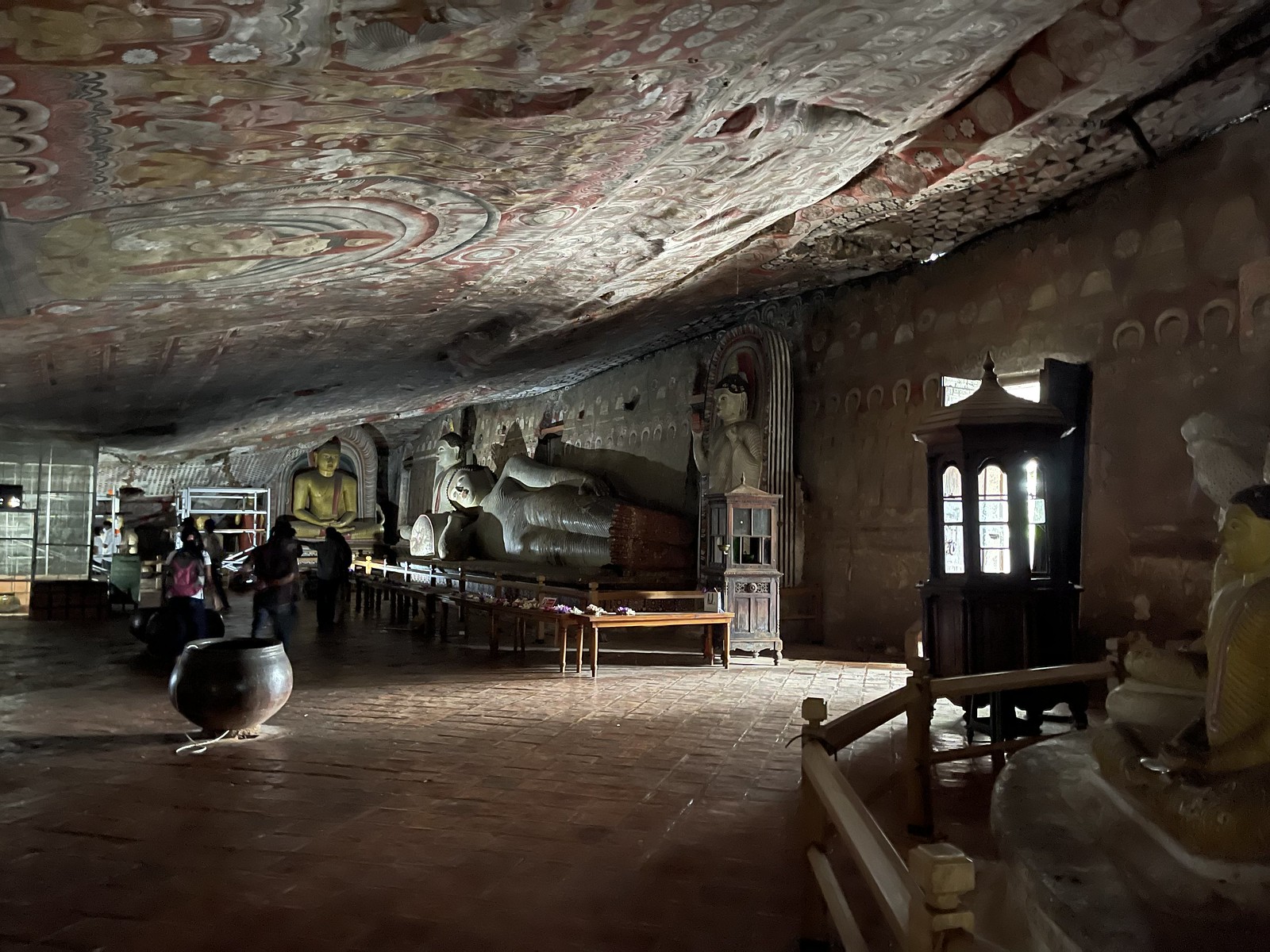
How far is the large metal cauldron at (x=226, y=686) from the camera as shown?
14.5ft

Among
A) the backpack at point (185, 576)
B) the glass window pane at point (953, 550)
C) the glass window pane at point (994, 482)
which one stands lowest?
the backpack at point (185, 576)

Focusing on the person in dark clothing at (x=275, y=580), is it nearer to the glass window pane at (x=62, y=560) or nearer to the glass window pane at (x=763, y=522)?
the glass window pane at (x=763, y=522)

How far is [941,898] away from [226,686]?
4.01 m

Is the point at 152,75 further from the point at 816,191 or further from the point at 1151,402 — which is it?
the point at 1151,402

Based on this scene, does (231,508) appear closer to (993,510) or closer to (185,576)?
(185,576)

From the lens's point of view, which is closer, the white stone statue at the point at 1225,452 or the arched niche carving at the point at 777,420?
the white stone statue at the point at 1225,452

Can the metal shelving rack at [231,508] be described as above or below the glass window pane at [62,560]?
above

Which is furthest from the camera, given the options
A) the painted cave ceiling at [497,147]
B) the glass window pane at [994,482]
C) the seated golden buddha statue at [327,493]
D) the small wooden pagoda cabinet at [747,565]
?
the seated golden buddha statue at [327,493]

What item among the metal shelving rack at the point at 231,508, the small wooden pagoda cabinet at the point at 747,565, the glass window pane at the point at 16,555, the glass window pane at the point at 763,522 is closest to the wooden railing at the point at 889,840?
the small wooden pagoda cabinet at the point at 747,565

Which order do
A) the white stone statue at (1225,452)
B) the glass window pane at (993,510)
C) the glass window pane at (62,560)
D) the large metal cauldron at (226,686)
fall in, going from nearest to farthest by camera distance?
the large metal cauldron at (226,686) → the white stone statue at (1225,452) → the glass window pane at (993,510) → the glass window pane at (62,560)

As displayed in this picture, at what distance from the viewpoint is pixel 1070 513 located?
611cm

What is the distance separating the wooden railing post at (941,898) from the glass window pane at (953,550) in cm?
385

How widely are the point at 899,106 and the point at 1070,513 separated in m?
3.21

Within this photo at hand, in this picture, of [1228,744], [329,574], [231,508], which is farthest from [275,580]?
Result: [231,508]
